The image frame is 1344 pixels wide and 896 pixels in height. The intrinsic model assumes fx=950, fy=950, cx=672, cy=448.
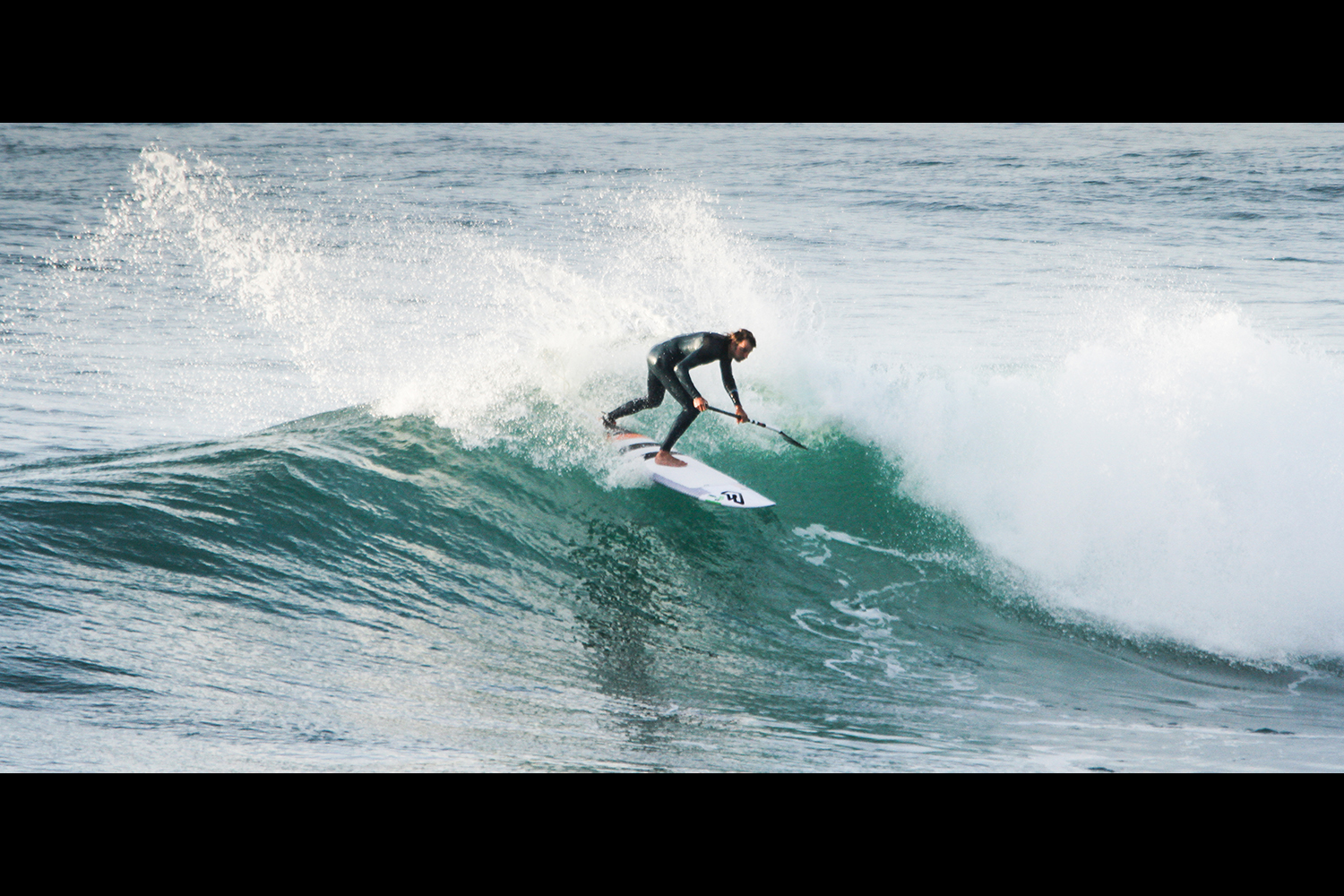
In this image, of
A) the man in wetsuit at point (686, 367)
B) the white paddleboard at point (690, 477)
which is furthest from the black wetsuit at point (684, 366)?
the white paddleboard at point (690, 477)

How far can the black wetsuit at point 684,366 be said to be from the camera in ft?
26.9

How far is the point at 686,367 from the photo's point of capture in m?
8.28

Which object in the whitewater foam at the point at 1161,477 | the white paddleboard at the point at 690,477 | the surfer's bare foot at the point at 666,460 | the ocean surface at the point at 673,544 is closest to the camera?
the ocean surface at the point at 673,544

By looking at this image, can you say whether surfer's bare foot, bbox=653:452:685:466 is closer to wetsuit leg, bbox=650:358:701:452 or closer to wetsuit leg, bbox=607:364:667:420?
wetsuit leg, bbox=650:358:701:452

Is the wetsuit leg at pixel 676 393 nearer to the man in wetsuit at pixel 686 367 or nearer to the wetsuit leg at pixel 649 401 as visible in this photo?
the man in wetsuit at pixel 686 367

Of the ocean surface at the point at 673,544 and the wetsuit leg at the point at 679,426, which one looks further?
the wetsuit leg at the point at 679,426

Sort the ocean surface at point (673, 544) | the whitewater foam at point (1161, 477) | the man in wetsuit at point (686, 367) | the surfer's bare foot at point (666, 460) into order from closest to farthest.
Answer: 1. the ocean surface at point (673, 544)
2. the whitewater foam at point (1161, 477)
3. the man in wetsuit at point (686, 367)
4. the surfer's bare foot at point (666, 460)

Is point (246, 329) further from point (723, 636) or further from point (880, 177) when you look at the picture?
point (880, 177)

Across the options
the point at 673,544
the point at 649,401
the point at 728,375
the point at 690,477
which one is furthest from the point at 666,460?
the point at 728,375

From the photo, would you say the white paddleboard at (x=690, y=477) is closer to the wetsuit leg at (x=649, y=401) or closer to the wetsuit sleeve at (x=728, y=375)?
the wetsuit leg at (x=649, y=401)

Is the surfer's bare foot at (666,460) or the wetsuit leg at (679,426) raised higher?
the wetsuit leg at (679,426)

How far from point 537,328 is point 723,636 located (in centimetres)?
513

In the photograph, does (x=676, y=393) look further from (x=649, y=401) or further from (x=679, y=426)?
(x=649, y=401)

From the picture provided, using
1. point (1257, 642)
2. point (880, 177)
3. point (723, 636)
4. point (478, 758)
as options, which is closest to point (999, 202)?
point (880, 177)
